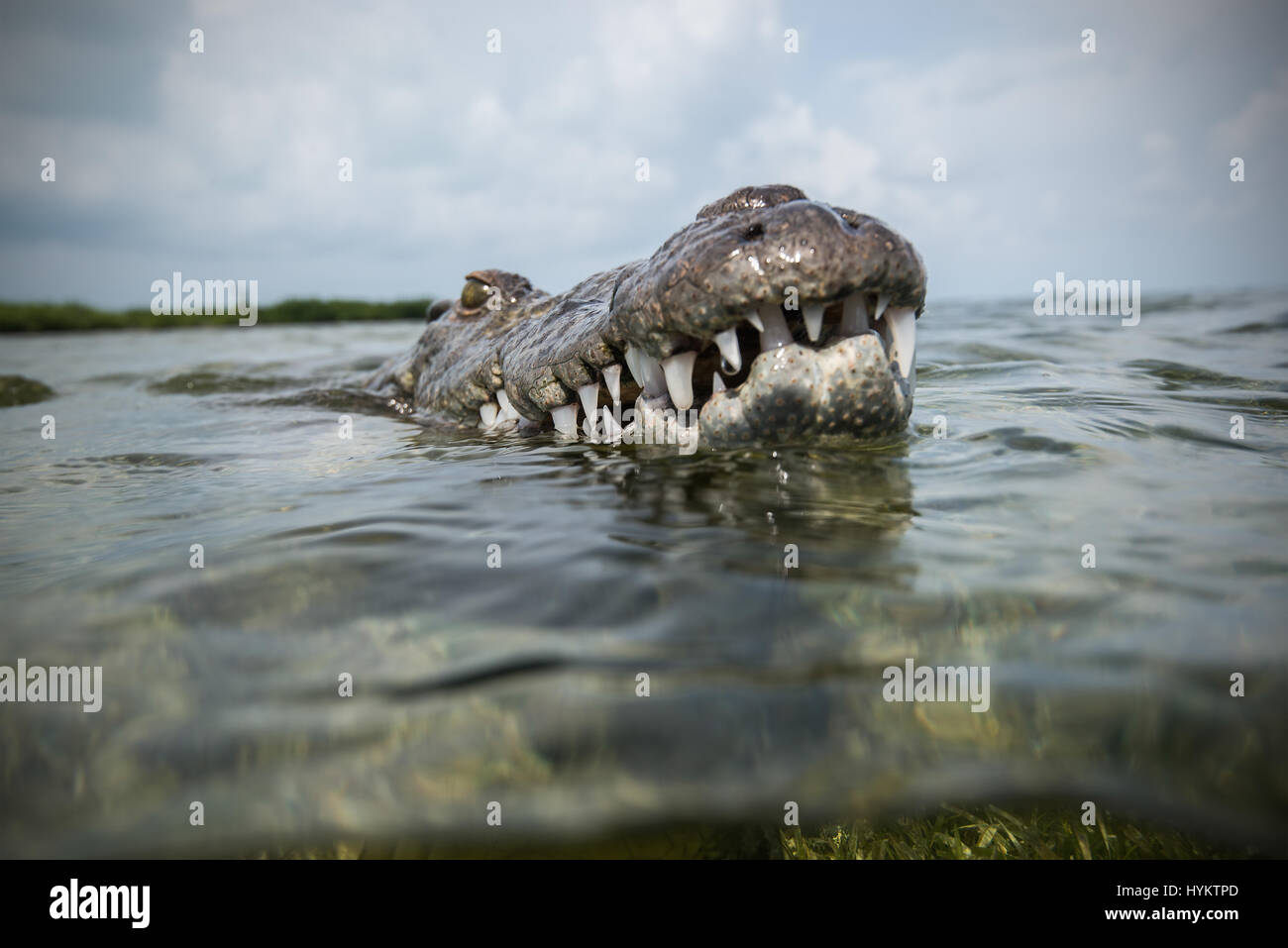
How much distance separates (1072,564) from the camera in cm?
200

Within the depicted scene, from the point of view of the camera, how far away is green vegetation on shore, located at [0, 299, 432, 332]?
23891 millimetres

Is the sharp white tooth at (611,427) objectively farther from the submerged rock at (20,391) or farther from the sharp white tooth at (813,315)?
the submerged rock at (20,391)

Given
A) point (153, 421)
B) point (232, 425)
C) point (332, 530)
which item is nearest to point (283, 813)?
point (332, 530)

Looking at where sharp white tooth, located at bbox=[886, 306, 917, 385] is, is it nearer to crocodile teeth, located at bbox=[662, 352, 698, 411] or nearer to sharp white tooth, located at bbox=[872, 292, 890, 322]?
sharp white tooth, located at bbox=[872, 292, 890, 322]

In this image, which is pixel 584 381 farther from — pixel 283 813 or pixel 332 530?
pixel 283 813

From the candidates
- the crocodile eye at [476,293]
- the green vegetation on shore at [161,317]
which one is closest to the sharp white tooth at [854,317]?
the crocodile eye at [476,293]

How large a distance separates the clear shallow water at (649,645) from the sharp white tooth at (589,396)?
0.54m

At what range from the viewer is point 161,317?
85.9 ft

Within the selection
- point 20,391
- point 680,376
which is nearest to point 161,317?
point 20,391

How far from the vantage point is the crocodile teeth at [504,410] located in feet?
15.7

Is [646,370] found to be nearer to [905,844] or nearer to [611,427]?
[611,427]

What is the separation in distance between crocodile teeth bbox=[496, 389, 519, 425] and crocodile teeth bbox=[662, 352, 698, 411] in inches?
72.0

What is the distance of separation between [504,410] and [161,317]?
89.2 feet
